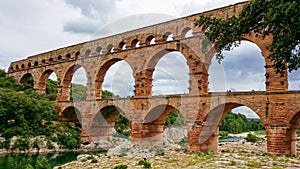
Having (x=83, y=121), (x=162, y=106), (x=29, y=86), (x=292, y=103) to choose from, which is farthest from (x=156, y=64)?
(x=29, y=86)

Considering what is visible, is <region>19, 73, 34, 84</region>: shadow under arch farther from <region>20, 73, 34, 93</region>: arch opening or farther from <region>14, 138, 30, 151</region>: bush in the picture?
<region>14, 138, 30, 151</region>: bush

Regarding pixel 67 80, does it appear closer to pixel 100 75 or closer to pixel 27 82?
pixel 100 75

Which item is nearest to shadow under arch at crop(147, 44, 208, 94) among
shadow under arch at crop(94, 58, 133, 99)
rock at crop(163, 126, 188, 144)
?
shadow under arch at crop(94, 58, 133, 99)

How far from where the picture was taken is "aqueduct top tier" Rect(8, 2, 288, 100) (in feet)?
66.7

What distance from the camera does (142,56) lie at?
24391 mm

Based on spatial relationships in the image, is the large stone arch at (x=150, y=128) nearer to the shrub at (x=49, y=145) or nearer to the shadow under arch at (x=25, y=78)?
the shrub at (x=49, y=145)

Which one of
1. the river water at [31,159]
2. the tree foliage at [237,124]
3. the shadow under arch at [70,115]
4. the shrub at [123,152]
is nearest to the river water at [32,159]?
the river water at [31,159]

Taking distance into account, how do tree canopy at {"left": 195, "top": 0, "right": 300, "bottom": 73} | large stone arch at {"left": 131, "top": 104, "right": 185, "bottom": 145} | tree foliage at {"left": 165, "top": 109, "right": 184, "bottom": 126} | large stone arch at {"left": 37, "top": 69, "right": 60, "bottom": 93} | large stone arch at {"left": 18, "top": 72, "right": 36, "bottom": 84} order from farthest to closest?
tree foliage at {"left": 165, "top": 109, "right": 184, "bottom": 126} < large stone arch at {"left": 18, "top": 72, "right": 36, "bottom": 84} < large stone arch at {"left": 37, "top": 69, "right": 60, "bottom": 93} < large stone arch at {"left": 131, "top": 104, "right": 185, "bottom": 145} < tree canopy at {"left": 195, "top": 0, "right": 300, "bottom": 73}

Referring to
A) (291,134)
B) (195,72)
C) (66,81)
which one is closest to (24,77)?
(66,81)

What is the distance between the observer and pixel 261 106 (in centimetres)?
1753

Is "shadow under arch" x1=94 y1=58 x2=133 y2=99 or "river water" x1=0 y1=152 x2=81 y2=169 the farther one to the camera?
"shadow under arch" x1=94 y1=58 x2=133 y2=99

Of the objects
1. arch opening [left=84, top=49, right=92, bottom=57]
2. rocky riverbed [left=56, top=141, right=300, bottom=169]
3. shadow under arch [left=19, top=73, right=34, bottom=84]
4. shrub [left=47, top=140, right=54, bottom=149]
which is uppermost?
arch opening [left=84, top=49, right=92, bottom=57]

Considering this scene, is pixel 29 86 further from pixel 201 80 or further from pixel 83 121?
pixel 201 80

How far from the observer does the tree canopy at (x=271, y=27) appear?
856 cm
